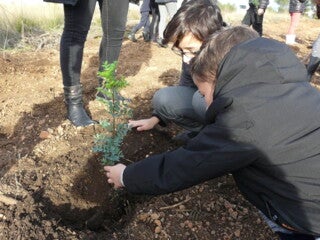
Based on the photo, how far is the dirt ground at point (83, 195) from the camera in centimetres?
191

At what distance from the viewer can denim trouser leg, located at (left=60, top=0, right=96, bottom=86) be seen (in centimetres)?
237

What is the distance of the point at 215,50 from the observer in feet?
4.54

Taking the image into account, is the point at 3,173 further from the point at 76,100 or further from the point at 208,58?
the point at 208,58

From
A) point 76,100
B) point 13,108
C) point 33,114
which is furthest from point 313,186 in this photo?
point 13,108

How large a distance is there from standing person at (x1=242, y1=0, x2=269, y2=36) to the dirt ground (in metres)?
3.88

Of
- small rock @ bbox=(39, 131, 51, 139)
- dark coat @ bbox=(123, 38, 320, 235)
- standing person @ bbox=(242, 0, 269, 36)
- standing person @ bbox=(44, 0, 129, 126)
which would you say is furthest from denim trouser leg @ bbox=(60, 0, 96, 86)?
standing person @ bbox=(242, 0, 269, 36)

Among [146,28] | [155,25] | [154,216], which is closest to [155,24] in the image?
[155,25]

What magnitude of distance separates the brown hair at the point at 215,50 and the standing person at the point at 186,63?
1.59ft

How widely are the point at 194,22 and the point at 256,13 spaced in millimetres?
4900

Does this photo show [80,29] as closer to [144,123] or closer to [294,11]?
[144,123]

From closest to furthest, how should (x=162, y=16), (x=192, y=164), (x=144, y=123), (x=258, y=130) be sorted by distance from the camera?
(x=258, y=130)
(x=192, y=164)
(x=144, y=123)
(x=162, y=16)

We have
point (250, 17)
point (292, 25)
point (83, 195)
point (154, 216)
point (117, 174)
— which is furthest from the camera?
point (292, 25)

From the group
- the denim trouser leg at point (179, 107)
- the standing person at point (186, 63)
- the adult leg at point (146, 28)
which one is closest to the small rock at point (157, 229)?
the standing person at point (186, 63)

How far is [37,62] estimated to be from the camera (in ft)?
14.1
